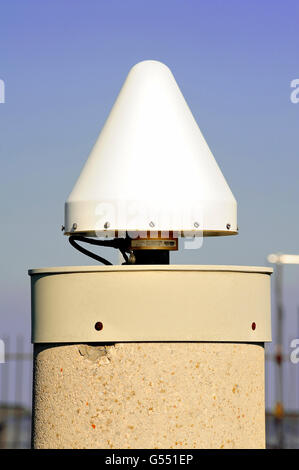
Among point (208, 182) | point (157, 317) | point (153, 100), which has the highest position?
point (153, 100)

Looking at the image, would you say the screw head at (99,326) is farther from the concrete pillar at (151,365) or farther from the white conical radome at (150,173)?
the white conical radome at (150,173)

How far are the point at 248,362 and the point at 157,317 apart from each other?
2.38 feet

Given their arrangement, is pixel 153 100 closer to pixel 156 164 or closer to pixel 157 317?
pixel 156 164

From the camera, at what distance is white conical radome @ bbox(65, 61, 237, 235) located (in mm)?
6992

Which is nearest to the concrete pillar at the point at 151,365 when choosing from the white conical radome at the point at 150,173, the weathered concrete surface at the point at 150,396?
the weathered concrete surface at the point at 150,396

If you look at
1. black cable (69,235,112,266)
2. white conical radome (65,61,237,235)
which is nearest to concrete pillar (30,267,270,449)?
white conical radome (65,61,237,235)

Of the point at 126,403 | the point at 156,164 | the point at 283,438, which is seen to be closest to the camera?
the point at 126,403

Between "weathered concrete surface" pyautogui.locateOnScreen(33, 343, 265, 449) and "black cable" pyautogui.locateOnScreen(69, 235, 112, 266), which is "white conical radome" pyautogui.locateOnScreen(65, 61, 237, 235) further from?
"weathered concrete surface" pyautogui.locateOnScreen(33, 343, 265, 449)

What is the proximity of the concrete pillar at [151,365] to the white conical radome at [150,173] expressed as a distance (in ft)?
1.38

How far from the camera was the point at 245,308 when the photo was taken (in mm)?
6977

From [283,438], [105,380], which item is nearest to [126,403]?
[105,380]

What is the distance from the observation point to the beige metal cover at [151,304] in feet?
22.0

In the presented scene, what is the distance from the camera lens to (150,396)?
6.59m

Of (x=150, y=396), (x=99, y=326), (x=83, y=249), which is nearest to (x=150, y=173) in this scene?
(x=83, y=249)
